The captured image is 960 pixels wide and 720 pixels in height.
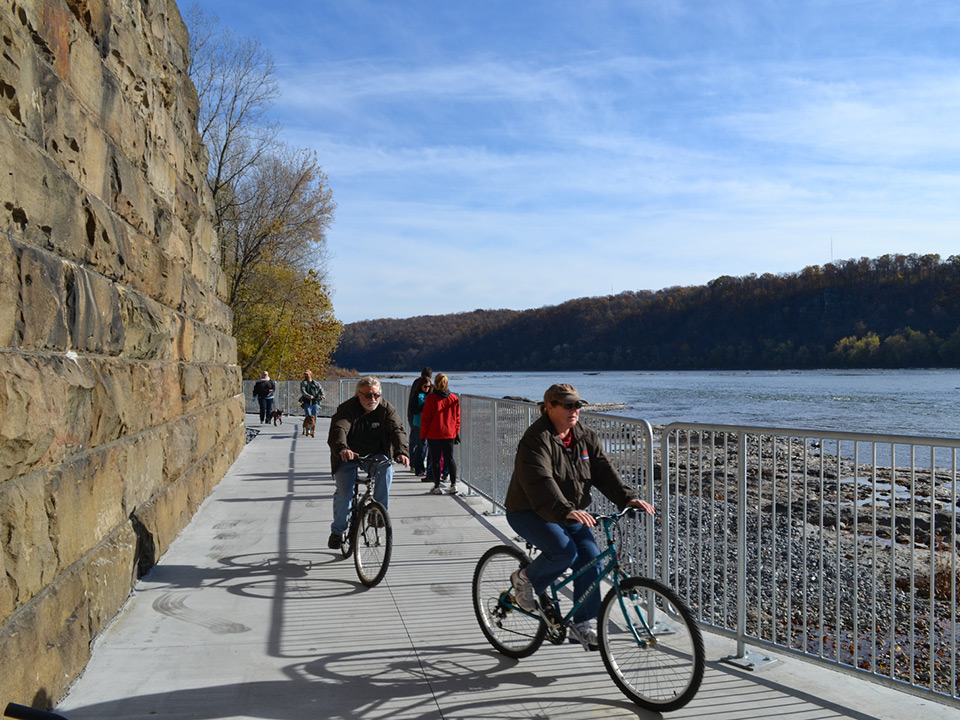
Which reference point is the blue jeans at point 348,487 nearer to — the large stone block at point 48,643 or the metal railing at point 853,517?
the metal railing at point 853,517

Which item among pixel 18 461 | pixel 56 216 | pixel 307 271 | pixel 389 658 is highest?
pixel 307 271

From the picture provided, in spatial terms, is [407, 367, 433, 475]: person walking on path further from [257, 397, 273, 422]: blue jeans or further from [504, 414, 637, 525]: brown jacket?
[257, 397, 273, 422]: blue jeans

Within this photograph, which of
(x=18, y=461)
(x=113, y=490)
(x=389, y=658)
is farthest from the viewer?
(x=113, y=490)

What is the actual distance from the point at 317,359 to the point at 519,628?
37459mm

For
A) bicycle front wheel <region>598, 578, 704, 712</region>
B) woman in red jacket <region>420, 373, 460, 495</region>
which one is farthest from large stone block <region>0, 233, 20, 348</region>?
woman in red jacket <region>420, 373, 460, 495</region>

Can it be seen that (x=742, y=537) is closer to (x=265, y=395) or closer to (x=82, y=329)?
(x=82, y=329)

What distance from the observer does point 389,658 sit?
5043mm

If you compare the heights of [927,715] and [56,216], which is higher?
[56,216]

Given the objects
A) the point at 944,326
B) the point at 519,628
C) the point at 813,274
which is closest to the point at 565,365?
the point at 813,274

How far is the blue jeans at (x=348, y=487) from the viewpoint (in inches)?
287

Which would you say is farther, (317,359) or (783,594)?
(317,359)

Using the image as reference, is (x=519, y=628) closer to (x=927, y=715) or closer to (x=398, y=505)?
(x=927, y=715)

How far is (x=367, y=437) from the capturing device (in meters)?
7.48

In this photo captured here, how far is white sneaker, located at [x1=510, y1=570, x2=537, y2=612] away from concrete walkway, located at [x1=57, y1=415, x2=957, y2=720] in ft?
1.11
